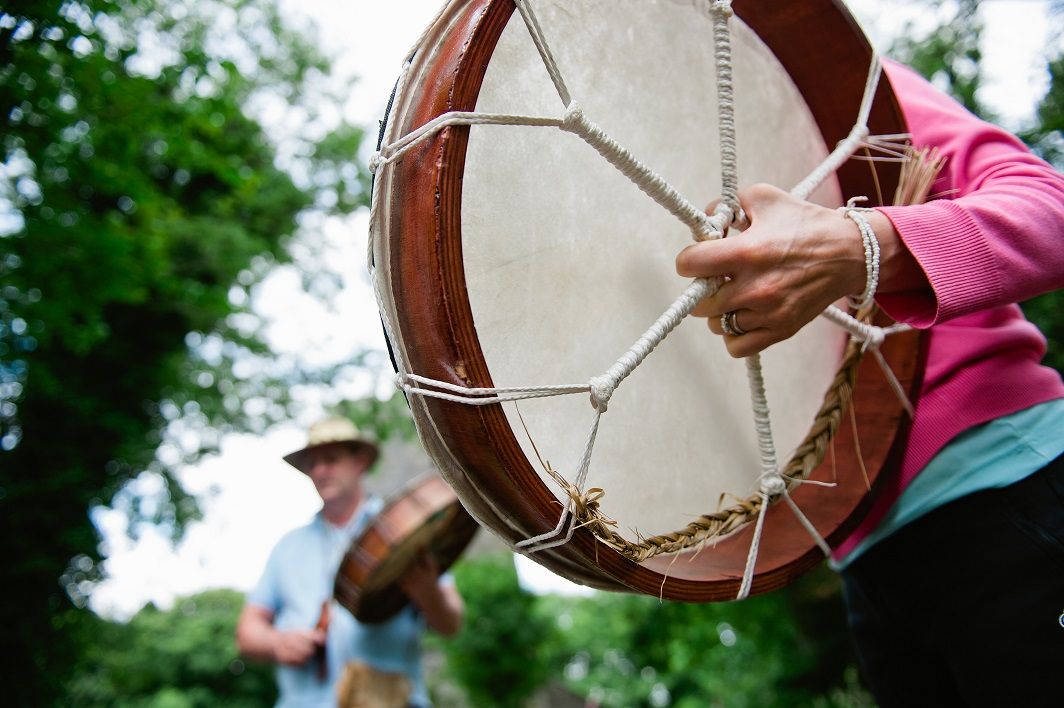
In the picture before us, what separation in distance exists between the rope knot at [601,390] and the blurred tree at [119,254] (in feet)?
6.13

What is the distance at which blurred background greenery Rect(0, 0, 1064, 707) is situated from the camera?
318 centimetres

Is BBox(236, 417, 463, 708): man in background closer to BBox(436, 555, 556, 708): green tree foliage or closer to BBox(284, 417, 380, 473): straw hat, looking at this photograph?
BBox(284, 417, 380, 473): straw hat

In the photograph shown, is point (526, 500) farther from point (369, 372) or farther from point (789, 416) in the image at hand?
point (369, 372)

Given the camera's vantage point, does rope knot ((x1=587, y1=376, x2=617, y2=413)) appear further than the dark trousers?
No

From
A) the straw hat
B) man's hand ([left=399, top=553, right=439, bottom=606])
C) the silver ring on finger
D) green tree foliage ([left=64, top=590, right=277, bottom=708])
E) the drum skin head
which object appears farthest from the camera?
green tree foliage ([left=64, top=590, right=277, bottom=708])

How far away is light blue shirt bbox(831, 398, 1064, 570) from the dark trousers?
0.06 ft

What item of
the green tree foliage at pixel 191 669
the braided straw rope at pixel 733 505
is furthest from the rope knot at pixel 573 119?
the green tree foliage at pixel 191 669

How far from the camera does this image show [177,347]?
21.5 ft

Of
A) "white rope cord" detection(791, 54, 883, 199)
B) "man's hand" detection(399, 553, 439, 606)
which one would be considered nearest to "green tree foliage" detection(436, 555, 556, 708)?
"man's hand" detection(399, 553, 439, 606)

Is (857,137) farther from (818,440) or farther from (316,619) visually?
(316,619)

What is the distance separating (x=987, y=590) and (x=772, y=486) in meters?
0.30

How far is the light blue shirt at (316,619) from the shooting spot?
3.03 metres

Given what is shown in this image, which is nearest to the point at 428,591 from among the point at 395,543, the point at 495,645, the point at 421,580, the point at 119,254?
the point at 421,580

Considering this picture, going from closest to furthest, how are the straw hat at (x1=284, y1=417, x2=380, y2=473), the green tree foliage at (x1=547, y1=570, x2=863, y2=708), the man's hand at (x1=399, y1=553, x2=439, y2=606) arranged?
1. the man's hand at (x1=399, y1=553, x2=439, y2=606)
2. the straw hat at (x1=284, y1=417, x2=380, y2=473)
3. the green tree foliage at (x1=547, y1=570, x2=863, y2=708)
